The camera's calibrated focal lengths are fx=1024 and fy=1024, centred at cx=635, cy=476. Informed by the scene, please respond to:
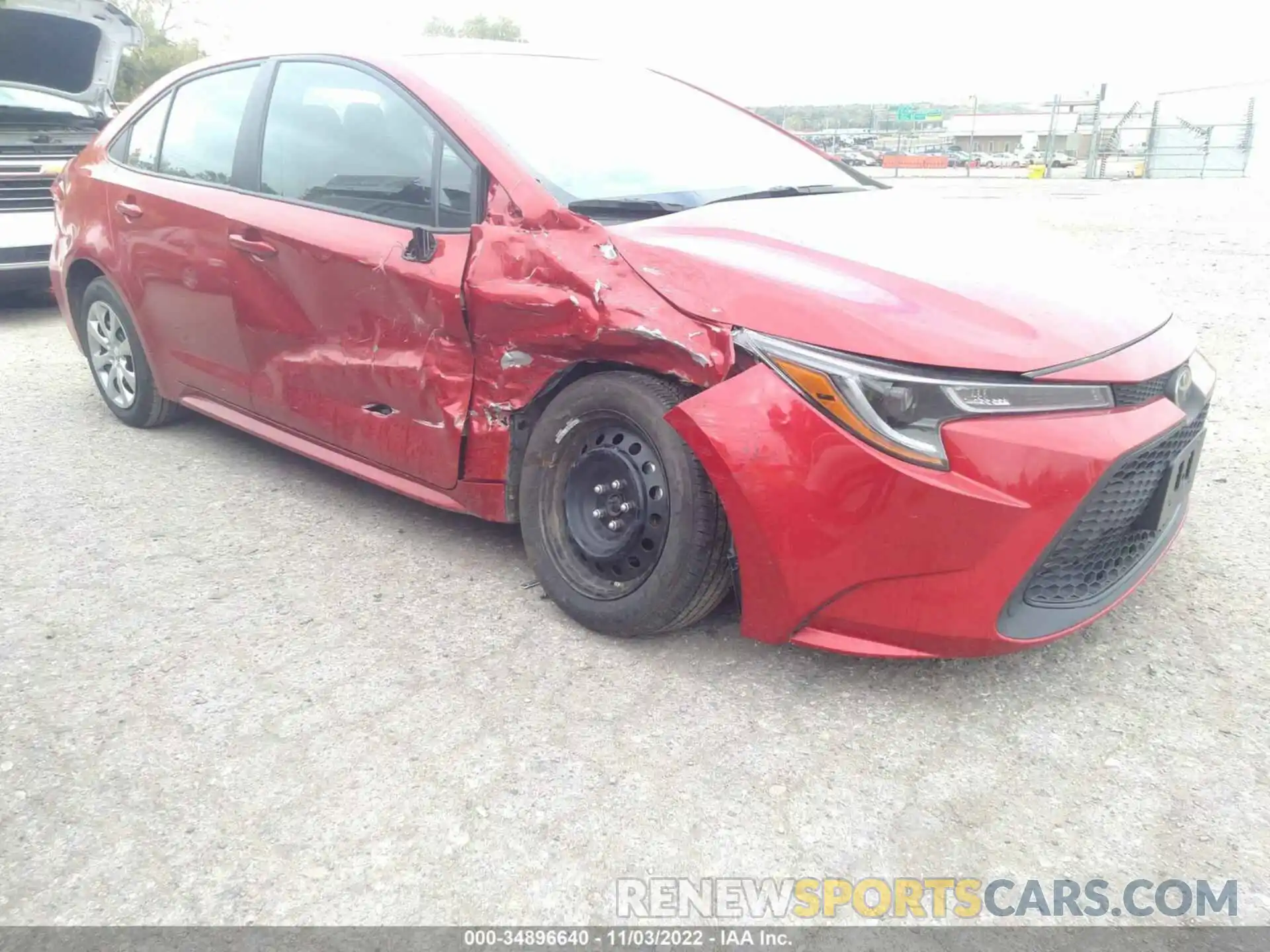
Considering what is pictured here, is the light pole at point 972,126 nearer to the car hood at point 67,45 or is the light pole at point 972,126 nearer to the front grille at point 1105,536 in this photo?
the car hood at point 67,45

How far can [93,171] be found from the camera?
177 inches

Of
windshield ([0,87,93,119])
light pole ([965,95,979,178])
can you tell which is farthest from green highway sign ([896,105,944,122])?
windshield ([0,87,93,119])

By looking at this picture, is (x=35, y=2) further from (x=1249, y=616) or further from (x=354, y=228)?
(x=1249, y=616)

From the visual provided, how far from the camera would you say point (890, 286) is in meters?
2.38

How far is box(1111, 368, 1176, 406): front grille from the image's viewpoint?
7.66 ft

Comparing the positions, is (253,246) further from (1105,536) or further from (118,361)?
(1105,536)

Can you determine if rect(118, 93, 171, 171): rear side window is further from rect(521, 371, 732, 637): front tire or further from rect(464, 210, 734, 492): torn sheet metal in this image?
rect(521, 371, 732, 637): front tire

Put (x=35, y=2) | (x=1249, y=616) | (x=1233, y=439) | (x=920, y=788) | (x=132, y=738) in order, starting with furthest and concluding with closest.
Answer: (x=35, y=2) < (x=1233, y=439) < (x=1249, y=616) < (x=132, y=738) < (x=920, y=788)

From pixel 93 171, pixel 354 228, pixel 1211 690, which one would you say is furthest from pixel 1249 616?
pixel 93 171

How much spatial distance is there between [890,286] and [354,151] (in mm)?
1834

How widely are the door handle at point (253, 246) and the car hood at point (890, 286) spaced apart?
1.37 meters

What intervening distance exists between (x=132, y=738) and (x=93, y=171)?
3.12m

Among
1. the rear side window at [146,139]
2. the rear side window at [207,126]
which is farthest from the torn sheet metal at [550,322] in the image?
the rear side window at [146,139]

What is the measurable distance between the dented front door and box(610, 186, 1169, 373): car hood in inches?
25.5
